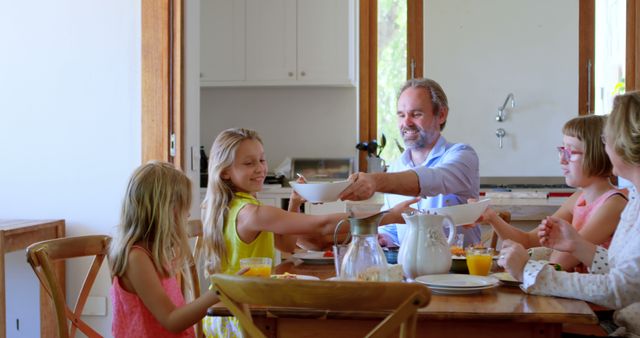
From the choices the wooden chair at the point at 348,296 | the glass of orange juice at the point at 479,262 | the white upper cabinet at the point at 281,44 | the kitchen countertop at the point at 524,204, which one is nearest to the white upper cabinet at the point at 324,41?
the white upper cabinet at the point at 281,44

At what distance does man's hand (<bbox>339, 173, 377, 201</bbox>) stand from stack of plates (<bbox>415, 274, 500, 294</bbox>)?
1.87ft

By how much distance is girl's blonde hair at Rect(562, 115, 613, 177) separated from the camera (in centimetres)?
235

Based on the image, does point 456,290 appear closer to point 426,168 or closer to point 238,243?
point 238,243

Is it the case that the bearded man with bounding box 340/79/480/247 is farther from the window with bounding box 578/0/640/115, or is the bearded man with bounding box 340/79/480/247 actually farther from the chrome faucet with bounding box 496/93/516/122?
the window with bounding box 578/0/640/115

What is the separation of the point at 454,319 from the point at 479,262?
17.9 inches

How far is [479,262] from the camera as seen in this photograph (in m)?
1.89

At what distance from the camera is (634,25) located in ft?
15.3

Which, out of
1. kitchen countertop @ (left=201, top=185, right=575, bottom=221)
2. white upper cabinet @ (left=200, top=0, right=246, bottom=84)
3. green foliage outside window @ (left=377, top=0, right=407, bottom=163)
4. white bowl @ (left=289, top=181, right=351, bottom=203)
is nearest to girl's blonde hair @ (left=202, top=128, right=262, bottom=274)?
white bowl @ (left=289, top=181, right=351, bottom=203)

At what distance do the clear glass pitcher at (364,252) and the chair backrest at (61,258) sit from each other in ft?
2.49

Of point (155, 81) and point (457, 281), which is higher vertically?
point (155, 81)

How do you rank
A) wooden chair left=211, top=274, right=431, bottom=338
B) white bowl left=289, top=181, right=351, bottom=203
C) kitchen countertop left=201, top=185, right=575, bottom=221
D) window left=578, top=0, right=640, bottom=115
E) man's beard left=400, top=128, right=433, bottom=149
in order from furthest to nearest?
window left=578, top=0, right=640, bottom=115
kitchen countertop left=201, top=185, right=575, bottom=221
man's beard left=400, top=128, right=433, bottom=149
white bowl left=289, top=181, right=351, bottom=203
wooden chair left=211, top=274, right=431, bottom=338

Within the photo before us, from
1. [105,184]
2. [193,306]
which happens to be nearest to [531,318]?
[193,306]

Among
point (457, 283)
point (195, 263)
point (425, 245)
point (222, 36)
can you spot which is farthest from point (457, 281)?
point (222, 36)

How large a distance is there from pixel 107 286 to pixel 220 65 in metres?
1.99
